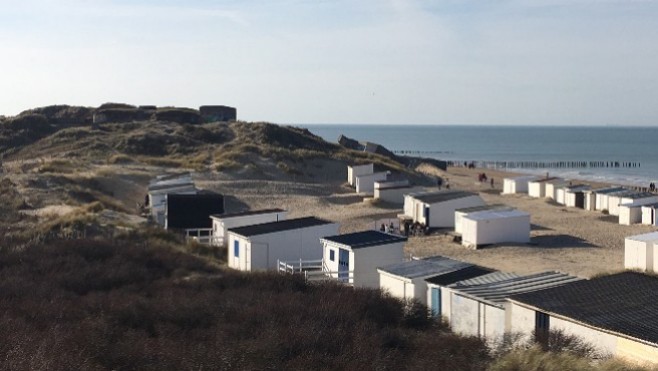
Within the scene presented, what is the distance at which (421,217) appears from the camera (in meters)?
35.5

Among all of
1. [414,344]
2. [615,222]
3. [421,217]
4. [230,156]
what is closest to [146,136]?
[230,156]

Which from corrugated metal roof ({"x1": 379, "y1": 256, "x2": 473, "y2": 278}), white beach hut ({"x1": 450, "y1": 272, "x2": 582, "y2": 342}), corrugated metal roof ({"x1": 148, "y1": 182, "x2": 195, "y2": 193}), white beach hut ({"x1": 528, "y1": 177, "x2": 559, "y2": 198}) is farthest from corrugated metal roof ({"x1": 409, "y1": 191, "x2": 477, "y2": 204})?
white beach hut ({"x1": 450, "y1": 272, "x2": 582, "y2": 342})

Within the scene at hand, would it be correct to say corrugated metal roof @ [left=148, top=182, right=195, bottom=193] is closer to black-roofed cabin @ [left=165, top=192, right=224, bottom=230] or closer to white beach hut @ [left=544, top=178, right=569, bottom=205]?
black-roofed cabin @ [left=165, top=192, right=224, bottom=230]

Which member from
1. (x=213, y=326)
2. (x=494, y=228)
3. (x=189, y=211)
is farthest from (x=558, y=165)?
(x=213, y=326)

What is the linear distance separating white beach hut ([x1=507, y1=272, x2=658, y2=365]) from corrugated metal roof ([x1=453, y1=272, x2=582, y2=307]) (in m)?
0.50

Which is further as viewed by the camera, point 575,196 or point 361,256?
point 575,196

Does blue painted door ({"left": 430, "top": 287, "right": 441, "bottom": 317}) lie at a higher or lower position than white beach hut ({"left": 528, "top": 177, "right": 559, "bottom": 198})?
lower

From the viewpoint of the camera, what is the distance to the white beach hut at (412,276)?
55.8 feet

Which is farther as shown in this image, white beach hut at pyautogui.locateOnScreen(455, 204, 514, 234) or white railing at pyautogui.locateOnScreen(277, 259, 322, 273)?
white beach hut at pyautogui.locateOnScreen(455, 204, 514, 234)

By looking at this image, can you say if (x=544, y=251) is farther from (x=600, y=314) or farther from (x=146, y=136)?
(x=146, y=136)

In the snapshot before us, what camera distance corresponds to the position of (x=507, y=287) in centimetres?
1539

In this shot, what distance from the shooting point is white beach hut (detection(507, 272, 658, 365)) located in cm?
1154

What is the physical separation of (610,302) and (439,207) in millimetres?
21505

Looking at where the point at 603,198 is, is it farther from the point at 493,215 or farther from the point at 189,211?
the point at 189,211
